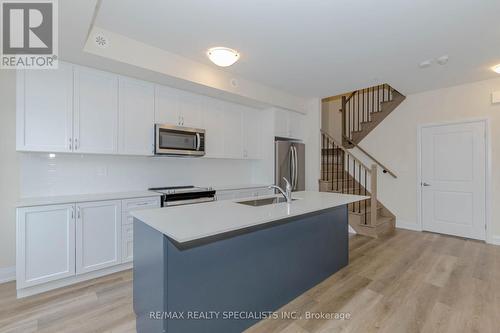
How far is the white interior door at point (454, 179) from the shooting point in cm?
A: 422

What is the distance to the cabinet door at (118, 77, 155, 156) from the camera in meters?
3.20

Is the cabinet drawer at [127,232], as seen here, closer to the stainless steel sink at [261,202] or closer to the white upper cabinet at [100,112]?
the white upper cabinet at [100,112]

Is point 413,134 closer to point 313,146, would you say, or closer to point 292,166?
point 313,146

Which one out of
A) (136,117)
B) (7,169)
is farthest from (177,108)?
(7,169)

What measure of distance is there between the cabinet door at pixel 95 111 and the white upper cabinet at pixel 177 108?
22.4 inches

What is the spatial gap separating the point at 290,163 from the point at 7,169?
160 inches

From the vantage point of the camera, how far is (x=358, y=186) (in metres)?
5.61

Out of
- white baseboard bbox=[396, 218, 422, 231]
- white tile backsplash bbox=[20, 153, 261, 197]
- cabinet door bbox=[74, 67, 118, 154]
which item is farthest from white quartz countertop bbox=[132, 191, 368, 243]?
white baseboard bbox=[396, 218, 422, 231]

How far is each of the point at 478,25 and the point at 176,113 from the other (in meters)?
3.65

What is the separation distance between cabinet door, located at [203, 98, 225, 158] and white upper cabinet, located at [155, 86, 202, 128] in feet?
0.52

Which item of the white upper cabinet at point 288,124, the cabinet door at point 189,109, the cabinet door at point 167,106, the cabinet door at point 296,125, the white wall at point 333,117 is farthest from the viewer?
the white wall at point 333,117

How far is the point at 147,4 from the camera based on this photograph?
219 centimetres

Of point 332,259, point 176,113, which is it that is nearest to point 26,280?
point 176,113

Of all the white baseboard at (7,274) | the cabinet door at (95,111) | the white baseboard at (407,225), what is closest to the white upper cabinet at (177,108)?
the cabinet door at (95,111)
